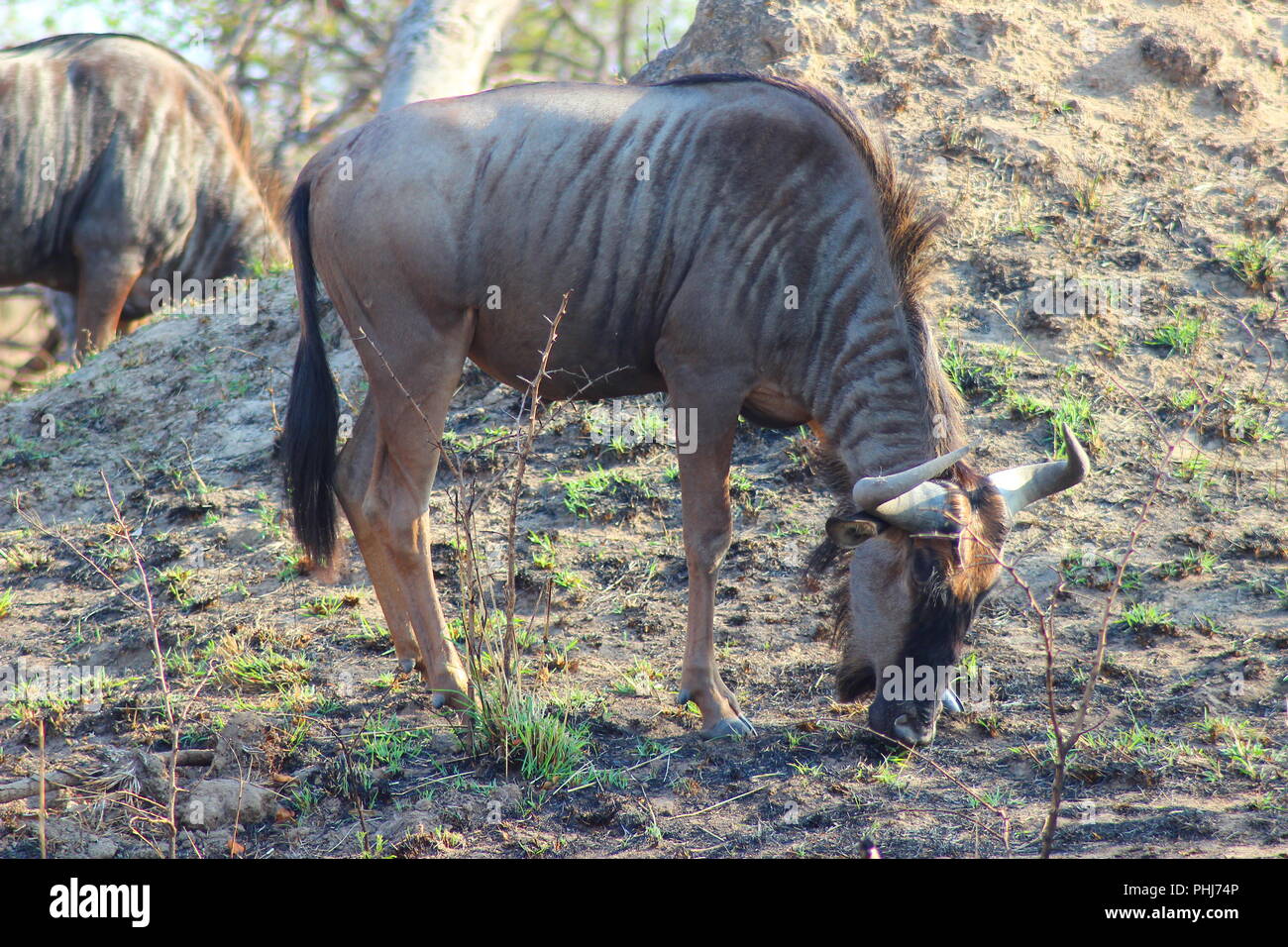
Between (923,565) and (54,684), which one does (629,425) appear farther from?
(54,684)

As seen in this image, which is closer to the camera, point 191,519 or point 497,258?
point 497,258

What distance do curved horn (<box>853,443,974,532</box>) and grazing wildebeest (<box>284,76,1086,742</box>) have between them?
Answer: 186 mm

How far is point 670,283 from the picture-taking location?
440cm

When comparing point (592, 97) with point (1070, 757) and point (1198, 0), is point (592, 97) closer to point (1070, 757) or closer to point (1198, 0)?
point (1070, 757)

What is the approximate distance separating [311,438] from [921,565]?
2.28 meters

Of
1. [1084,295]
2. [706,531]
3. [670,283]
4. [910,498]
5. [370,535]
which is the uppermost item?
[670,283]

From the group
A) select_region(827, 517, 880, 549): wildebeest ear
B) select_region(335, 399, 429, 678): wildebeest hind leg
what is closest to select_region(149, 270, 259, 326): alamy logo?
select_region(335, 399, 429, 678): wildebeest hind leg

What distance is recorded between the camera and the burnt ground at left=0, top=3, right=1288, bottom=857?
12.3ft

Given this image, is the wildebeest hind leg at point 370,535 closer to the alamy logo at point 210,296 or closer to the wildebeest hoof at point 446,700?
the wildebeest hoof at point 446,700

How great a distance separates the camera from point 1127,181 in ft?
23.1

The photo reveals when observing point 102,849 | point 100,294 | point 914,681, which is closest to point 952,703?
point 914,681
